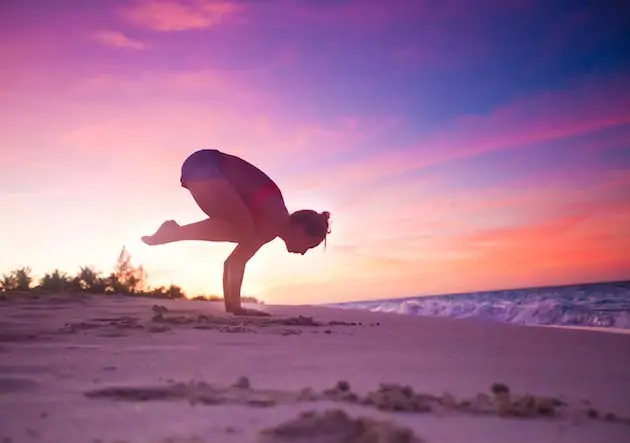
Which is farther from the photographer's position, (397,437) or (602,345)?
(602,345)

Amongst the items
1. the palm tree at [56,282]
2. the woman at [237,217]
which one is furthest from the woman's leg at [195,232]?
the palm tree at [56,282]

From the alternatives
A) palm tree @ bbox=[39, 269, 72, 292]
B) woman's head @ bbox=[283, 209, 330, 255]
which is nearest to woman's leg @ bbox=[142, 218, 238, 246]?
woman's head @ bbox=[283, 209, 330, 255]

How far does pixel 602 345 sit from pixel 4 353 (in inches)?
147

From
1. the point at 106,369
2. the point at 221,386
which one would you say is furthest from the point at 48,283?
the point at 221,386

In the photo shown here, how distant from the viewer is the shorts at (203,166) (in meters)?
5.21

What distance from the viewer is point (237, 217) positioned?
5.20 m

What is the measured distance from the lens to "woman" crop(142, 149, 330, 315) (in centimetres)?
519

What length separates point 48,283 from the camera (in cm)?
758

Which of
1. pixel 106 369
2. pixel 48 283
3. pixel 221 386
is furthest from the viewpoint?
pixel 48 283

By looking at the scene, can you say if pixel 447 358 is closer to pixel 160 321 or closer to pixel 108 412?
pixel 108 412

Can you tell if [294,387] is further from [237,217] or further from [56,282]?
[56,282]

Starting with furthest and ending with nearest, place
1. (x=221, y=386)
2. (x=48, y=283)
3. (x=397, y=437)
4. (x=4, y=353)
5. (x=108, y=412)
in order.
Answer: (x=48, y=283) → (x=4, y=353) → (x=221, y=386) → (x=108, y=412) → (x=397, y=437)

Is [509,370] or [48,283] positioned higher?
[48,283]

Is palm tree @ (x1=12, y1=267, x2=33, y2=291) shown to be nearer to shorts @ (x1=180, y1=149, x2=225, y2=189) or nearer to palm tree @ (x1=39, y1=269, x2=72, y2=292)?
palm tree @ (x1=39, y1=269, x2=72, y2=292)
